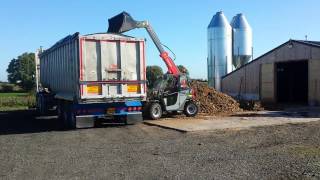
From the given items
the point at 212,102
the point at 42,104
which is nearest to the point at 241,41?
the point at 212,102

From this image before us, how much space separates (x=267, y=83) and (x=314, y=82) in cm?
476

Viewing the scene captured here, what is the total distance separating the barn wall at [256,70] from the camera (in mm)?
31891

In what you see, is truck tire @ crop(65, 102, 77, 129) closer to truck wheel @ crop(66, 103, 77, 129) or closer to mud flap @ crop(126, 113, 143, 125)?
truck wheel @ crop(66, 103, 77, 129)

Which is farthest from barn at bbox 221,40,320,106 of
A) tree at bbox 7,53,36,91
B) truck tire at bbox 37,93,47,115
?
tree at bbox 7,53,36,91

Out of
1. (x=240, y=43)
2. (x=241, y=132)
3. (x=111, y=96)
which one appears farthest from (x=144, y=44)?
(x=240, y=43)

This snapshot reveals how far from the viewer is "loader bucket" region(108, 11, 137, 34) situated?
78.0 ft

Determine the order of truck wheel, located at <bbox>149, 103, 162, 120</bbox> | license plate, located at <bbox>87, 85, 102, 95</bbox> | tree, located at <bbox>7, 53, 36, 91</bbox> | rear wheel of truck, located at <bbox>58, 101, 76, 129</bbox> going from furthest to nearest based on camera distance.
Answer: tree, located at <bbox>7, 53, 36, 91</bbox> → truck wheel, located at <bbox>149, 103, 162, 120</bbox> → rear wheel of truck, located at <bbox>58, 101, 76, 129</bbox> → license plate, located at <bbox>87, 85, 102, 95</bbox>

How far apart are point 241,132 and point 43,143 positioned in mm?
6796

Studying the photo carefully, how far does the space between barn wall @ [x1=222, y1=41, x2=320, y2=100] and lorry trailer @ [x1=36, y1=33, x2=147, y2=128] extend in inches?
634

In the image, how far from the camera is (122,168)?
1015 centimetres

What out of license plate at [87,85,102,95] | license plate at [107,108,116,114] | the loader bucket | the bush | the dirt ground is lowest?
the dirt ground

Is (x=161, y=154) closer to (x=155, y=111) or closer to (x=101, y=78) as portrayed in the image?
(x=101, y=78)

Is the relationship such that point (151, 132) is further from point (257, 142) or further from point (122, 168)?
point (122, 168)

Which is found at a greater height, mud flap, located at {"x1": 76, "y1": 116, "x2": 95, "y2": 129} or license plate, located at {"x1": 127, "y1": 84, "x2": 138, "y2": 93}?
license plate, located at {"x1": 127, "y1": 84, "x2": 138, "y2": 93}
